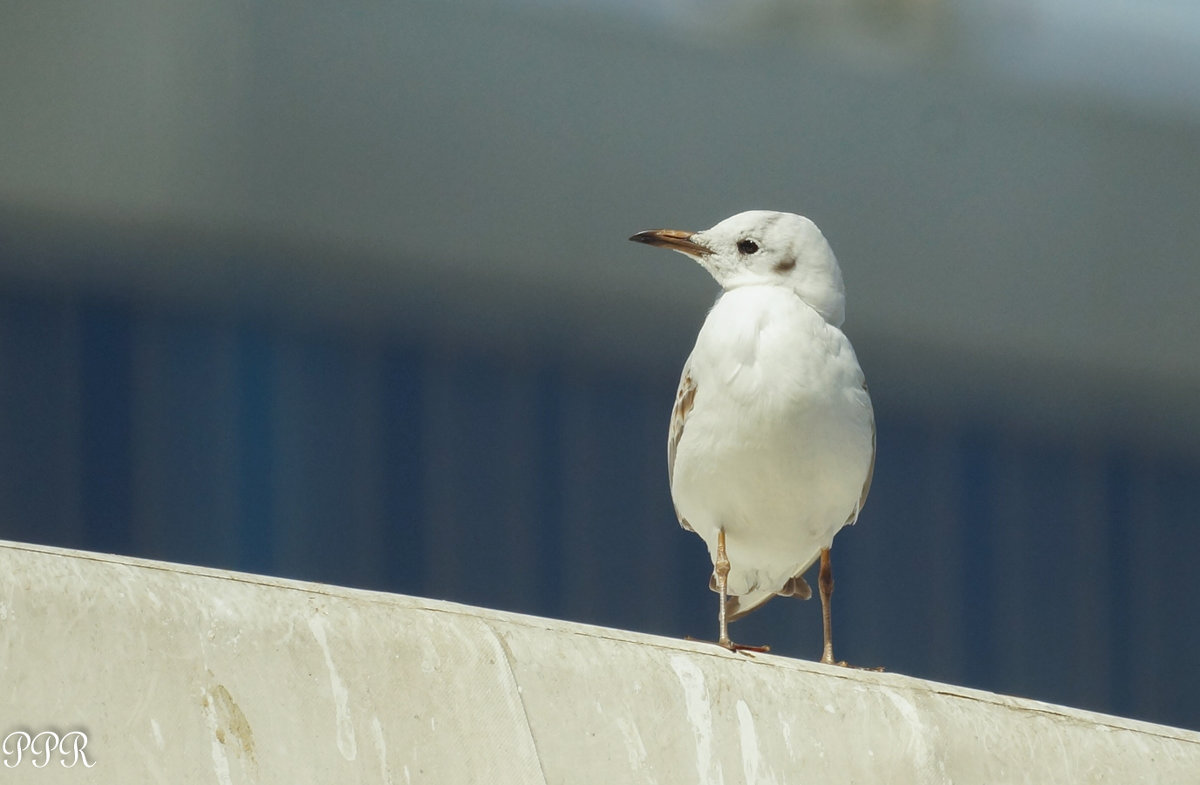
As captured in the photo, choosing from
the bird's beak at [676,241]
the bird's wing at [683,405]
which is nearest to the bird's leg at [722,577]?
the bird's wing at [683,405]

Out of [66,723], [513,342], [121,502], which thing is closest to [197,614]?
[66,723]

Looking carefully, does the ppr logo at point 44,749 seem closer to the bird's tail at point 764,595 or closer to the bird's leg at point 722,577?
the bird's leg at point 722,577

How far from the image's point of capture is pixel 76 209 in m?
12.3

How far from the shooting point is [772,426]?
6.03m

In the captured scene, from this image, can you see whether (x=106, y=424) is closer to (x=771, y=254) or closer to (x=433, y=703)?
(x=771, y=254)

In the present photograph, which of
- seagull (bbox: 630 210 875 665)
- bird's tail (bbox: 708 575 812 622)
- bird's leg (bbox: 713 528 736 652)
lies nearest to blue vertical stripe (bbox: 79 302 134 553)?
bird's tail (bbox: 708 575 812 622)

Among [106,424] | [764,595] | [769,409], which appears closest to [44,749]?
[769,409]

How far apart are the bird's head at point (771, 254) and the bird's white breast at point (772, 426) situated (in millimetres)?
88

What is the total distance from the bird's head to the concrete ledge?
158cm

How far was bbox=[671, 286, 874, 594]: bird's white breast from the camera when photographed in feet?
19.8

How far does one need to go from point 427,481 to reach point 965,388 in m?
3.89

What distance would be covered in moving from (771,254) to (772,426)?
0.74 meters

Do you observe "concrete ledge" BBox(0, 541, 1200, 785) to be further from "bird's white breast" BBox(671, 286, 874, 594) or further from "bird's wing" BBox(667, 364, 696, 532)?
"bird's wing" BBox(667, 364, 696, 532)

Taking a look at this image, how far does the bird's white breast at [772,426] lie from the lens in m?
6.03
